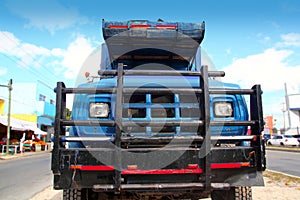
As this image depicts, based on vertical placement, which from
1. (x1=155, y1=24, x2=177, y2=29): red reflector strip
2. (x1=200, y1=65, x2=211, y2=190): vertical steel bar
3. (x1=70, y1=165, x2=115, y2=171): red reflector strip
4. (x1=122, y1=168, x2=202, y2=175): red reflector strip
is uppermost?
(x1=155, y1=24, x2=177, y2=29): red reflector strip

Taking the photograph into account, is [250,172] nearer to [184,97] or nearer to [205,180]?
[205,180]

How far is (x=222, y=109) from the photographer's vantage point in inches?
148

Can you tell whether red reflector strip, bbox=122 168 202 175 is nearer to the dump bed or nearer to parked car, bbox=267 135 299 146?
the dump bed

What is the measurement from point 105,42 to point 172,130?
236 cm

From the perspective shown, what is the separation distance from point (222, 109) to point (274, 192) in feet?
13.6

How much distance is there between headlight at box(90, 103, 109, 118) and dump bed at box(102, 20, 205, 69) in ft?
5.61

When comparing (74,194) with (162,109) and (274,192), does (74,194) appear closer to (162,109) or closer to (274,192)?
(162,109)

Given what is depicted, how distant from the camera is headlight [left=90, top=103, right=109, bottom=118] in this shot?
3.67 metres

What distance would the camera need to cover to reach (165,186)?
3.10 meters

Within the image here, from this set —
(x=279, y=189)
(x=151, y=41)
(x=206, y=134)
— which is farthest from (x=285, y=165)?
(x=206, y=134)

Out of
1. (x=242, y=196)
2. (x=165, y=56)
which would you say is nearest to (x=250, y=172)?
(x=242, y=196)

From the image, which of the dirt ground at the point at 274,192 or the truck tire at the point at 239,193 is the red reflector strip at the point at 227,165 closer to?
the truck tire at the point at 239,193

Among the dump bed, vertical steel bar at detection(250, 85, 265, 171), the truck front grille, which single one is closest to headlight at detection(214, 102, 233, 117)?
the truck front grille

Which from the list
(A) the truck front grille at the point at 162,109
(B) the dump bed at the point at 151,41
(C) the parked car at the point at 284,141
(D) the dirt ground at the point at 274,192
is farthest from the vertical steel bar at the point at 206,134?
(C) the parked car at the point at 284,141
